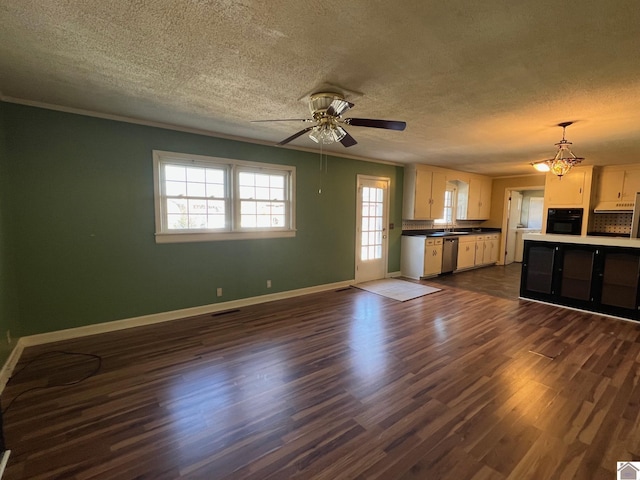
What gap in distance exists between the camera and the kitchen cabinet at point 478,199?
7.77m

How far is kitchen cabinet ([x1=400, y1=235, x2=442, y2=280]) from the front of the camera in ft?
20.9

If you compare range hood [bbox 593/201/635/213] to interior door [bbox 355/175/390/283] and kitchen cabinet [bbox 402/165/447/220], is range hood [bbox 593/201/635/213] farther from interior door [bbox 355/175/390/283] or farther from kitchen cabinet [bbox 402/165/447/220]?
interior door [bbox 355/175/390/283]

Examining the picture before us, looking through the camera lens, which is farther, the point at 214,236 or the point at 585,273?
the point at 585,273

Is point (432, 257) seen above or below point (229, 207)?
below

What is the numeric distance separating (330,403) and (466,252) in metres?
6.26

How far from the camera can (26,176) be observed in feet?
9.91

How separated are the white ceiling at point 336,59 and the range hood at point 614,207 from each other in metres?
3.31

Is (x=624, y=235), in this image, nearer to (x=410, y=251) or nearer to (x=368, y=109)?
(x=410, y=251)

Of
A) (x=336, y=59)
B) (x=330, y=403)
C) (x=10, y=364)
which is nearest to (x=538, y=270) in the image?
(x=330, y=403)

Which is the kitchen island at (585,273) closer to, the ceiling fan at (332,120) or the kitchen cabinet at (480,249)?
the kitchen cabinet at (480,249)

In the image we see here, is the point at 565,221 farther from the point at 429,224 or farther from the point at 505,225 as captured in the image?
the point at 429,224

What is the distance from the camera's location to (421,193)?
6.53m

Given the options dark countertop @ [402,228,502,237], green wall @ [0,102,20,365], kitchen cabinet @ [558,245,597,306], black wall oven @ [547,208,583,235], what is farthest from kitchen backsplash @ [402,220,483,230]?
green wall @ [0,102,20,365]

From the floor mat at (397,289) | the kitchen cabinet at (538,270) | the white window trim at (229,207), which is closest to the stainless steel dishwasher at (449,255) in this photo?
the floor mat at (397,289)
